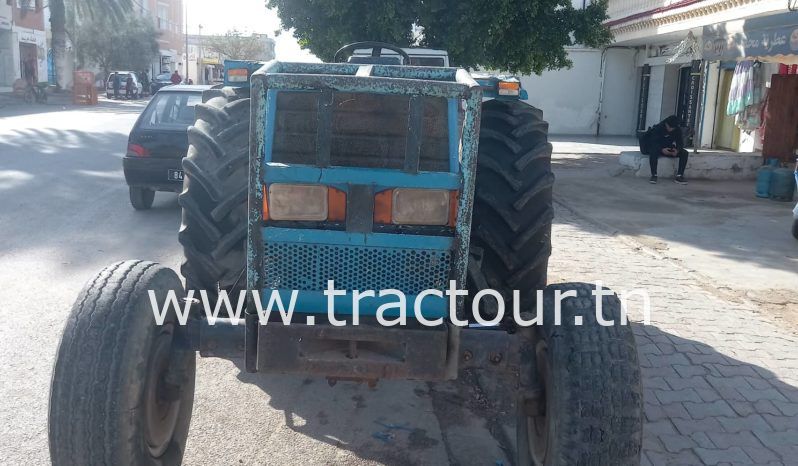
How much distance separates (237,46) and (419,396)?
73.4 meters

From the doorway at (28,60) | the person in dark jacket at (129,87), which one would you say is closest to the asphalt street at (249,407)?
the person in dark jacket at (129,87)

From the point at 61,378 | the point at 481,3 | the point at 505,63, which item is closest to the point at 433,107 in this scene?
the point at 61,378

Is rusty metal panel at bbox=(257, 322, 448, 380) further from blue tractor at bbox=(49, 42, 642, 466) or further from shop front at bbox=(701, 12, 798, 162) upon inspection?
shop front at bbox=(701, 12, 798, 162)

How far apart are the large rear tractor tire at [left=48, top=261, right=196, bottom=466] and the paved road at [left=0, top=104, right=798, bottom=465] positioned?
76cm

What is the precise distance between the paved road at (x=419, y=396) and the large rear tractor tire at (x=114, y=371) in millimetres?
761

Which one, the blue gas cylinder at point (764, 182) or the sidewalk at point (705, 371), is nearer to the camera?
the sidewalk at point (705, 371)

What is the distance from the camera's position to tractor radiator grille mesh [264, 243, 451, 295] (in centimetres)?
298

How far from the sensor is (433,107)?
3.00 m

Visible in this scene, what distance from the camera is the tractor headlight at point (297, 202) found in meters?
2.87

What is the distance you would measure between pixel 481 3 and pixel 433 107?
10.2 meters

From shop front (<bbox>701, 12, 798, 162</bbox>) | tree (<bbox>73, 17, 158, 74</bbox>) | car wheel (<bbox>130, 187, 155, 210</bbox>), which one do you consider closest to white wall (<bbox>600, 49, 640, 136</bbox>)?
shop front (<bbox>701, 12, 798, 162</bbox>)

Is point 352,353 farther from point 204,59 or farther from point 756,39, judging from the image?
point 204,59


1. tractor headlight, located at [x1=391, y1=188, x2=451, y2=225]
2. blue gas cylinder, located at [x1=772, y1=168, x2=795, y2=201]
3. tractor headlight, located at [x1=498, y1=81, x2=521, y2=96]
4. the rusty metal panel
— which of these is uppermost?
tractor headlight, located at [x1=498, y1=81, x2=521, y2=96]

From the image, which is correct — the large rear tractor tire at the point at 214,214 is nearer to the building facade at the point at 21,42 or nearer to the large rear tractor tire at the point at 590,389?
the large rear tractor tire at the point at 590,389
